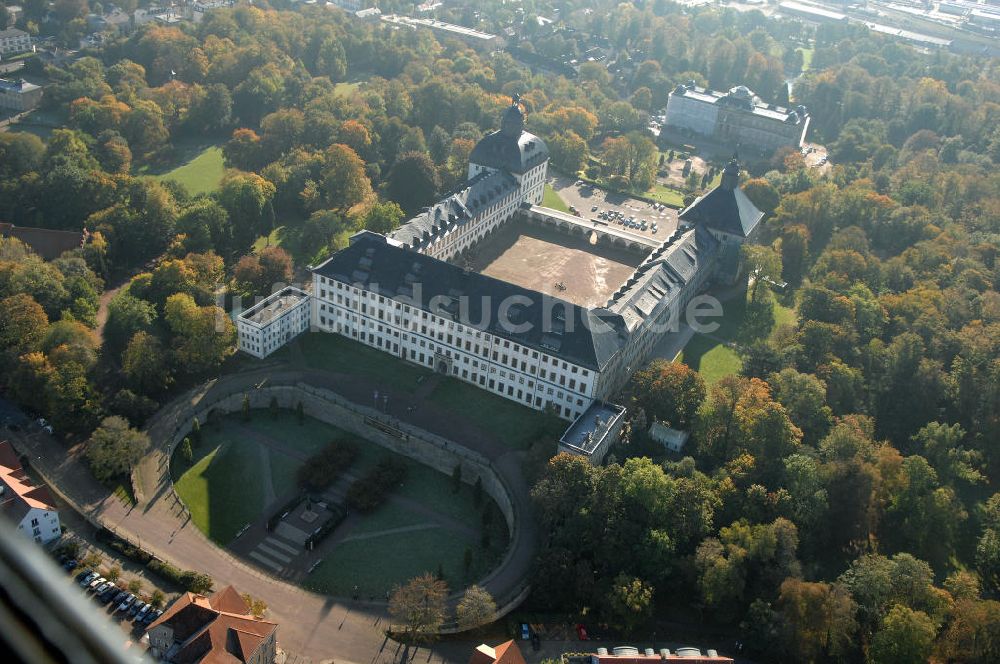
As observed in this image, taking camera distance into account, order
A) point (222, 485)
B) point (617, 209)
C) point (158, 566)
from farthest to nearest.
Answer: point (617, 209)
point (222, 485)
point (158, 566)

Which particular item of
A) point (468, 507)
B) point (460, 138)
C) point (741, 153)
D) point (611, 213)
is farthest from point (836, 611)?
point (741, 153)

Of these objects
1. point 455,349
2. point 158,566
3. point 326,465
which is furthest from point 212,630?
point 455,349

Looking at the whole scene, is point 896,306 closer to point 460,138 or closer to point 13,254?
point 460,138

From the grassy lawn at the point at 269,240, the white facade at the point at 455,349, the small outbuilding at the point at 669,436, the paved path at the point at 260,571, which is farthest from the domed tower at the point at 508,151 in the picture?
the small outbuilding at the point at 669,436

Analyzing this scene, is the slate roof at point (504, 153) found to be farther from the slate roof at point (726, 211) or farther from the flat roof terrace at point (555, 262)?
the slate roof at point (726, 211)

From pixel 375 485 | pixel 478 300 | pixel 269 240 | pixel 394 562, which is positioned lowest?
pixel 394 562

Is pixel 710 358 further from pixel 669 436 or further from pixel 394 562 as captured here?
pixel 394 562
